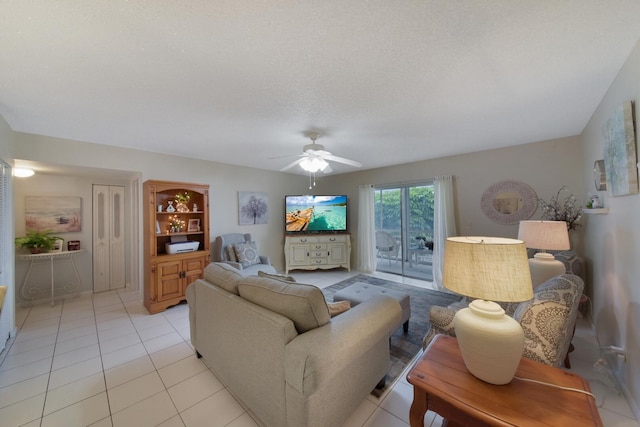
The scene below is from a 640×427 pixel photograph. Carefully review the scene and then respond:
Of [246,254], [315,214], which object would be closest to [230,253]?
[246,254]

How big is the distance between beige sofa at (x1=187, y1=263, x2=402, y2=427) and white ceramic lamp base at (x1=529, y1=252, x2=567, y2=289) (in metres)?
1.58

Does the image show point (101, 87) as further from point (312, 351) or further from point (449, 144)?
point (449, 144)

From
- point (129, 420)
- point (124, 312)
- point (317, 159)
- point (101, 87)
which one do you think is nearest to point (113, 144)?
point (101, 87)

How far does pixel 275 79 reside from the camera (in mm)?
1660

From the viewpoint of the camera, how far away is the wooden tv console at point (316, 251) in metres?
5.06

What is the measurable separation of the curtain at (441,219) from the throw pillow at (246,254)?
10.5 ft

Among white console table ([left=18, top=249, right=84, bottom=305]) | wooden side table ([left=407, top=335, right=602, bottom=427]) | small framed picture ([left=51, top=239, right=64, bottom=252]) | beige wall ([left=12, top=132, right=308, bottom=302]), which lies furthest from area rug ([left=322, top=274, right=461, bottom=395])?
small framed picture ([left=51, top=239, right=64, bottom=252])

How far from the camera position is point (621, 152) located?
63.1 inches

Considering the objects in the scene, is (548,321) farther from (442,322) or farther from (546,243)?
(546,243)

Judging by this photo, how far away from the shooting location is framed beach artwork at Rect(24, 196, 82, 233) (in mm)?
3365

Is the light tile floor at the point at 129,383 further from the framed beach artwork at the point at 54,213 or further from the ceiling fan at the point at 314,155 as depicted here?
the ceiling fan at the point at 314,155

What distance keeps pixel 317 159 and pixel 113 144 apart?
282 centimetres

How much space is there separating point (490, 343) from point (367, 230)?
13.6 feet

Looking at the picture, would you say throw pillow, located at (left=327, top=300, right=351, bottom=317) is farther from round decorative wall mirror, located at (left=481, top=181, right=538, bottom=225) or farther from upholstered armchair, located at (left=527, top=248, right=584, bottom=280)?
round decorative wall mirror, located at (left=481, top=181, right=538, bottom=225)
